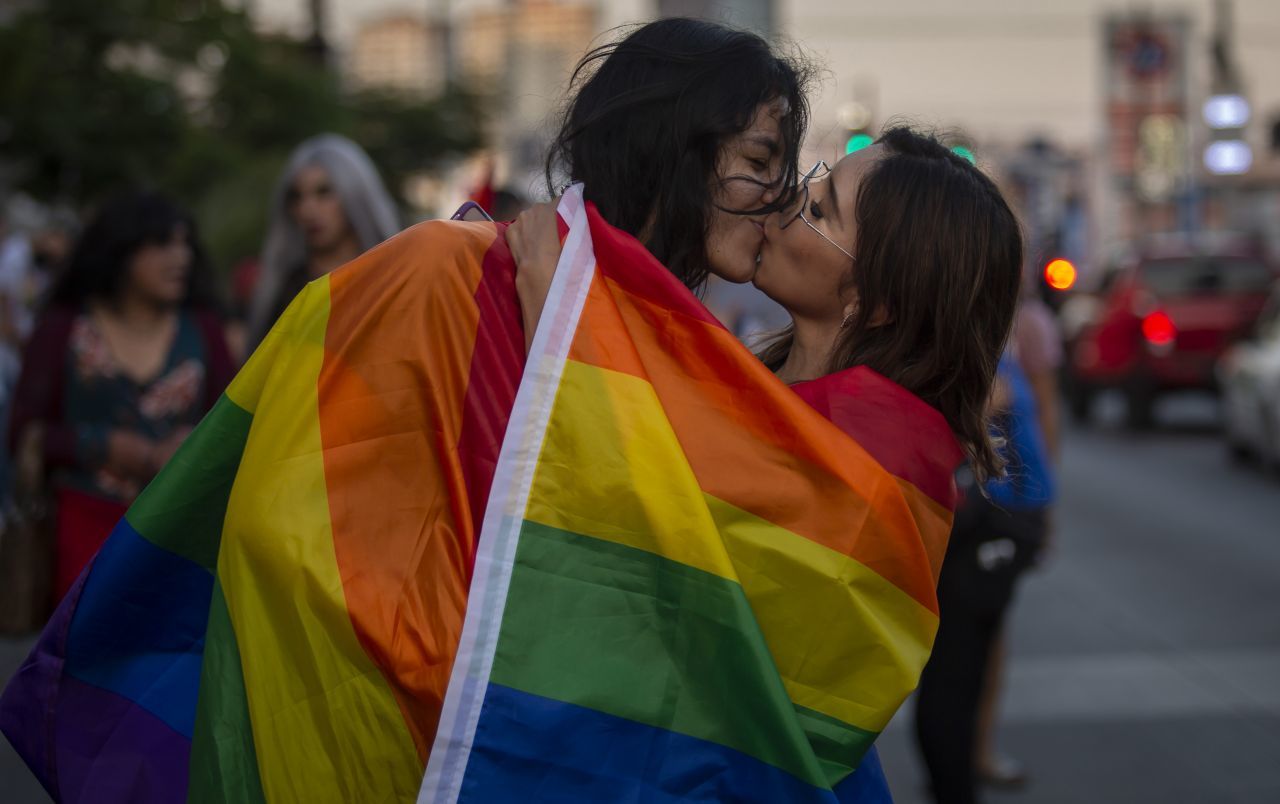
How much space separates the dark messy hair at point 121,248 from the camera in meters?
4.85

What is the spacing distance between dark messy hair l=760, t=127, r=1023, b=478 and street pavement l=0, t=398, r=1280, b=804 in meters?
A: 3.37

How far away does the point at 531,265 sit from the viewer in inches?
85.6

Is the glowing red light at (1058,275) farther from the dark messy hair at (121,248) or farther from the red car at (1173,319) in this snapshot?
the red car at (1173,319)

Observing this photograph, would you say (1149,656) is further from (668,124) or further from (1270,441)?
(1270,441)

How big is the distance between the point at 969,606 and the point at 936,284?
2.41 meters

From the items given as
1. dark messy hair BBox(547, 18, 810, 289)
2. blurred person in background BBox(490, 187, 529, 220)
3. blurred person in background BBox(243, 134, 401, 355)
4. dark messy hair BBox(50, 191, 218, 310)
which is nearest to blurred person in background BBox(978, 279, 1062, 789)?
blurred person in background BBox(490, 187, 529, 220)

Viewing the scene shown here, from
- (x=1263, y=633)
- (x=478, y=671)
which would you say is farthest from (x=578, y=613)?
(x=1263, y=633)

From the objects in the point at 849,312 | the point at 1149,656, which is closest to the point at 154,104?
the point at 1149,656

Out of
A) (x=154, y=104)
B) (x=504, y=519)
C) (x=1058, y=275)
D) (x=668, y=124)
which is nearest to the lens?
(x=504, y=519)

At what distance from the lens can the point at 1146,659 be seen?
7.66m

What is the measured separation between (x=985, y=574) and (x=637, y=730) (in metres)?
2.90

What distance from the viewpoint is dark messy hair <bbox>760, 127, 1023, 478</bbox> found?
2477 millimetres

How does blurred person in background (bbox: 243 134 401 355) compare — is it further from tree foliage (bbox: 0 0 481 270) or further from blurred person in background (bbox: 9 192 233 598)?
tree foliage (bbox: 0 0 481 270)

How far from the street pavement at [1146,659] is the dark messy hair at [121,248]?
1.61 meters
